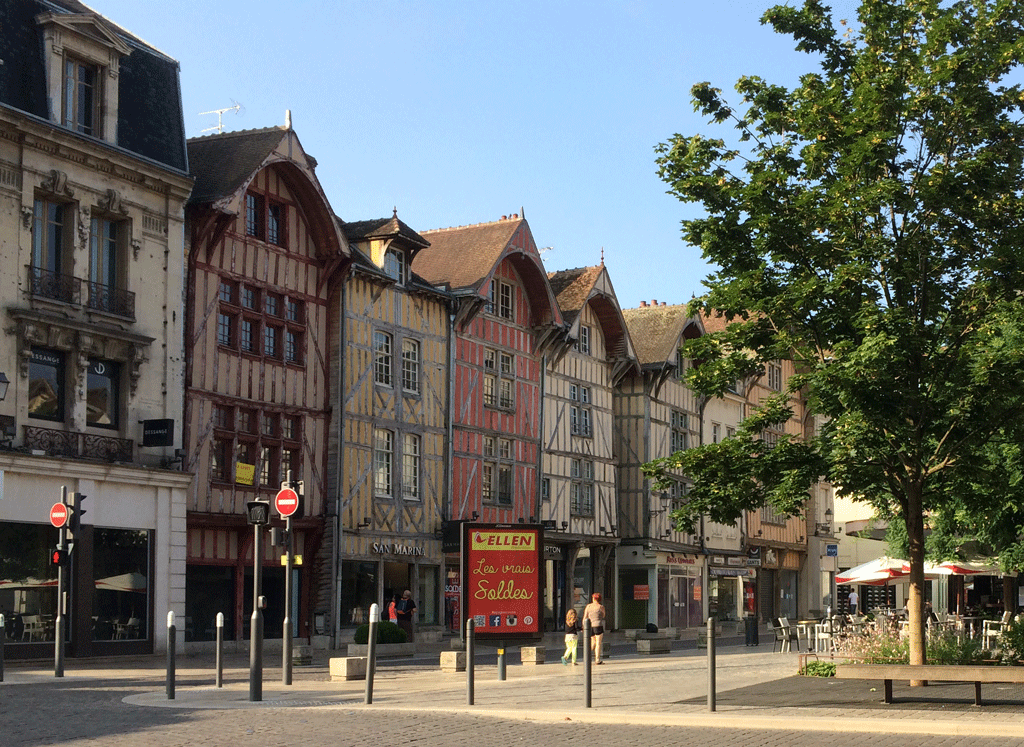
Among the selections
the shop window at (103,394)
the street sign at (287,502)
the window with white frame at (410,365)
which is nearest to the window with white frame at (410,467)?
the window with white frame at (410,365)

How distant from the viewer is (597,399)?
4816 centimetres

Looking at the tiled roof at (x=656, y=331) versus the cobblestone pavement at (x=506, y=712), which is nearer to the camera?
the cobblestone pavement at (x=506, y=712)

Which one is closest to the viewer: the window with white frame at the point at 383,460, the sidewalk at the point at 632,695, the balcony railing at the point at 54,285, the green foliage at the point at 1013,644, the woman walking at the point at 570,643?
the sidewalk at the point at 632,695

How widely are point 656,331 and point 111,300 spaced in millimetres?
27160

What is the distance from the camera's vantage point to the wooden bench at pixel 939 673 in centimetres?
1416

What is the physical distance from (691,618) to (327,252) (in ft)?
79.1

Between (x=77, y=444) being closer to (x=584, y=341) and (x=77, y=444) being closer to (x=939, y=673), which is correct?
(x=939, y=673)

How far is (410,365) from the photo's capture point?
1502 inches

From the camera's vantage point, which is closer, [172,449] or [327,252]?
[172,449]

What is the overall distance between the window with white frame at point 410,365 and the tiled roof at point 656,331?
1382 cm

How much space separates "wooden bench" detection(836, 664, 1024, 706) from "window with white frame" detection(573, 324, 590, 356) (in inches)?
1250

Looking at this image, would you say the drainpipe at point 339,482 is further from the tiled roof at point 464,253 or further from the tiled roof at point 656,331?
the tiled roof at point 656,331

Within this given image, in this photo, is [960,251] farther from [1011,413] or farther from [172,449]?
A: [172,449]

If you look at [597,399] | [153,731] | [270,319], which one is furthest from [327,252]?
[153,731]
